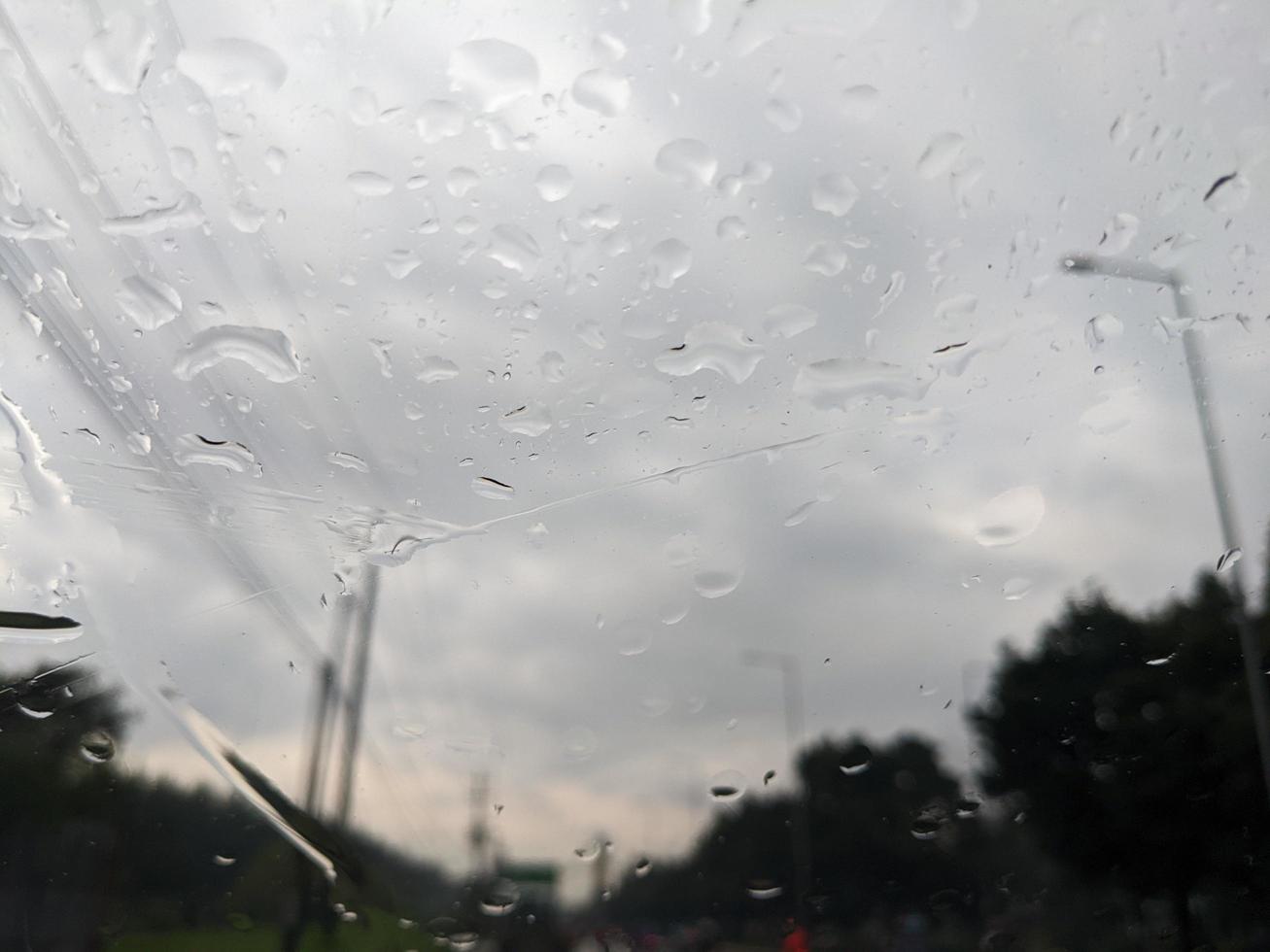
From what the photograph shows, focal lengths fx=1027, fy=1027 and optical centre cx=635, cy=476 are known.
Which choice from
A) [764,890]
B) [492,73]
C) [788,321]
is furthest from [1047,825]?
[492,73]

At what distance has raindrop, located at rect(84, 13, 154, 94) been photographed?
9.82 feet

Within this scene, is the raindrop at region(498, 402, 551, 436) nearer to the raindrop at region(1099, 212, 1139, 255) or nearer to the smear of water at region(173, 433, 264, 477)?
the smear of water at region(173, 433, 264, 477)

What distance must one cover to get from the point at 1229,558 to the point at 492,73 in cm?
250

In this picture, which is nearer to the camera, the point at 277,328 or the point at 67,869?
the point at 67,869

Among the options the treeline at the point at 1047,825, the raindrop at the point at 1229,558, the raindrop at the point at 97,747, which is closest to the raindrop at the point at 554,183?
the treeline at the point at 1047,825

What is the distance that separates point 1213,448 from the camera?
2965 millimetres

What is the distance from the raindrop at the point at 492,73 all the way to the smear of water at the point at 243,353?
3.15ft

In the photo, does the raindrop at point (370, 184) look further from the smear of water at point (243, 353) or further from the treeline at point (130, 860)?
the treeline at point (130, 860)

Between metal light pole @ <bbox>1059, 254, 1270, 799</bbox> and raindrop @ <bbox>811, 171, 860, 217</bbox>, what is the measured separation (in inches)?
25.0

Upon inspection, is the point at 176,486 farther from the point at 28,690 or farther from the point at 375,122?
the point at 375,122

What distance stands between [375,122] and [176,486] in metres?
1.34

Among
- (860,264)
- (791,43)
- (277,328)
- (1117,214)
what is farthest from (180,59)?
(1117,214)

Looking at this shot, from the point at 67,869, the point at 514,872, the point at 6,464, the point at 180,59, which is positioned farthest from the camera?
the point at 6,464

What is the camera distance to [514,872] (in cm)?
→ 257
